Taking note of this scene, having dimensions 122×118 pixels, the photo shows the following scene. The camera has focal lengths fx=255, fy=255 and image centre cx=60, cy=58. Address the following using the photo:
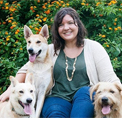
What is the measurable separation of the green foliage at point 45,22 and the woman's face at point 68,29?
1.04m

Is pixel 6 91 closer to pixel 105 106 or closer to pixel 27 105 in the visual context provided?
pixel 27 105

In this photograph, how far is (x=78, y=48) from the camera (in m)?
3.66

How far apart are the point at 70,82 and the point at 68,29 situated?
74cm

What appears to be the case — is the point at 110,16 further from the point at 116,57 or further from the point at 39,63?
the point at 39,63

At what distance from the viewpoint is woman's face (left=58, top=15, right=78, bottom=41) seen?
358 cm

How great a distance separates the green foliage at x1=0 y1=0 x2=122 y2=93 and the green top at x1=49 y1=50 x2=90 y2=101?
122 cm

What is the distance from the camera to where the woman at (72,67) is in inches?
129

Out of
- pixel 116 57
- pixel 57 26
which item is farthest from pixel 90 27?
pixel 57 26

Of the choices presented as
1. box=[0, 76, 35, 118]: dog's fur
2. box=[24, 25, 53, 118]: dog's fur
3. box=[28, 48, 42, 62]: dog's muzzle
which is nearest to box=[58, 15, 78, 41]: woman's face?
box=[24, 25, 53, 118]: dog's fur

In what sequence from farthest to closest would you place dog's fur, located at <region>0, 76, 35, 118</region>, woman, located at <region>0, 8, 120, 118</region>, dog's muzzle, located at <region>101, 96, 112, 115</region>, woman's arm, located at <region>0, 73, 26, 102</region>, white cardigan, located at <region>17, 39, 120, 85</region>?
woman's arm, located at <region>0, 73, 26, 102</region> → white cardigan, located at <region>17, 39, 120, 85</region> → woman, located at <region>0, 8, 120, 118</region> → dog's fur, located at <region>0, 76, 35, 118</region> → dog's muzzle, located at <region>101, 96, 112, 115</region>

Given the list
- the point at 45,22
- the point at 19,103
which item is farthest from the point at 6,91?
the point at 45,22

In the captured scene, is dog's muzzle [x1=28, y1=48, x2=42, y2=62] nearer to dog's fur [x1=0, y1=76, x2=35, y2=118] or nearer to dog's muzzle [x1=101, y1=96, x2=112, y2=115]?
dog's fur [x1=0, y1=76, x2=35, y2=118]

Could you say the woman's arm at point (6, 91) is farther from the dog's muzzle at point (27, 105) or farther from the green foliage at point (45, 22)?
the green foliage at point (45, 22)

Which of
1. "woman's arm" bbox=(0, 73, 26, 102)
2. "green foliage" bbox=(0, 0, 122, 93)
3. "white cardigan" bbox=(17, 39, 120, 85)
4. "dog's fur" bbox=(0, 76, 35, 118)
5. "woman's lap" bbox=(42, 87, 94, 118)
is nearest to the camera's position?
"woman's lap" bbox=(42, 87, 94, 118)
